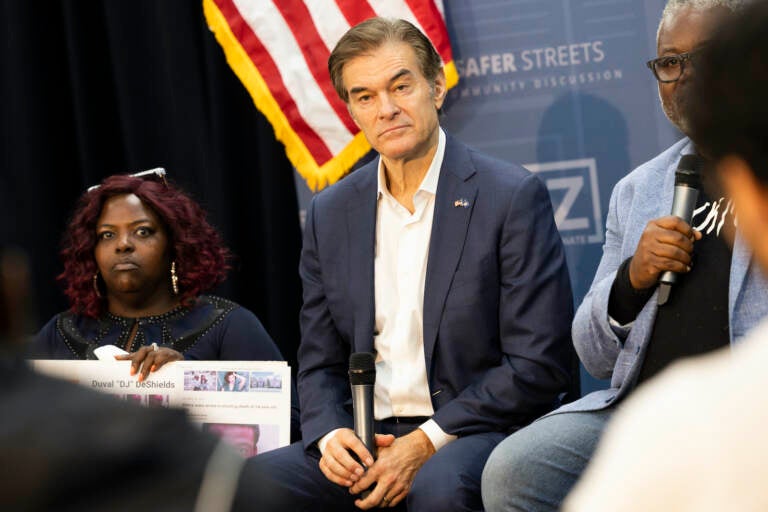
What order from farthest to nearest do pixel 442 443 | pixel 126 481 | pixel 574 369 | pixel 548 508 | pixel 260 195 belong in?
pixel 260 195 → pixel 574 369 → pixel 442 443 → pixel 548 508 → pixel 126 481

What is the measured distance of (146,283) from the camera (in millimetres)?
4137

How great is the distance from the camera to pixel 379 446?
320 cm

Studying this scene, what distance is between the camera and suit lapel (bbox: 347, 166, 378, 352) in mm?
3365

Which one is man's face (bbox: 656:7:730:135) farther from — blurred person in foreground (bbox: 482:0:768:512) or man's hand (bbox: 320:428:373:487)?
man's hand (bbox: 320:428:373:487)

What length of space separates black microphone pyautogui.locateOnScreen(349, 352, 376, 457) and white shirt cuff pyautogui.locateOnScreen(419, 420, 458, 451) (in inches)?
7.1

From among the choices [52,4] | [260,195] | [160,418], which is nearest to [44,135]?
[52,4]

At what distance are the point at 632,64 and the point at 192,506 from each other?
346 centimetres

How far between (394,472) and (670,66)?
1.38 meters

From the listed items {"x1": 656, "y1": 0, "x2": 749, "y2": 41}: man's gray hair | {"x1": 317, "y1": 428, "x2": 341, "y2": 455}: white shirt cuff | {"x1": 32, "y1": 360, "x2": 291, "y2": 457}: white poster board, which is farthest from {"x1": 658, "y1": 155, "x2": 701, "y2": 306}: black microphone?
{"x1": 32, "y1": 360, "x2": 291, "y2": 457}: white poster board

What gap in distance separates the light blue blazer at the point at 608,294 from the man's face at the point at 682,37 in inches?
4.8

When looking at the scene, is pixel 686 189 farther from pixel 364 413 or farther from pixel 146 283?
pixel 146 283

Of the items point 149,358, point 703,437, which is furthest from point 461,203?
point 703,437

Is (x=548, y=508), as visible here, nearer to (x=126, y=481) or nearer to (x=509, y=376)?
(x=509, y=376)

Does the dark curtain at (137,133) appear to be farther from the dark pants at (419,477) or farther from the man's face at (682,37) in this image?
the man's face at (682,37)
